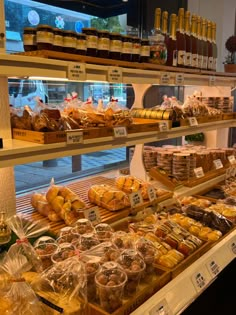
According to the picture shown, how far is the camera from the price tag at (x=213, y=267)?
145cm

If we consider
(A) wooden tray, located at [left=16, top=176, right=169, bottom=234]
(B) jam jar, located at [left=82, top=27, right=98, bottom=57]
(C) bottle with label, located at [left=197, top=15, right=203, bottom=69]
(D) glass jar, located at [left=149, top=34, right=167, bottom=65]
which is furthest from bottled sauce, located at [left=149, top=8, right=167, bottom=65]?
(A) wooden tray, located at [left=16, top=176, right=169, bottom=234]

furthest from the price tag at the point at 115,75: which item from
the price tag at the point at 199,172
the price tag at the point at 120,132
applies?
the price tag at the point at 199,172

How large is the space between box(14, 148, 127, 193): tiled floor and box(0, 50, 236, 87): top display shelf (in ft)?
3.68

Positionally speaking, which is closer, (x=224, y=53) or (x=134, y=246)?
(x=134, y=246)

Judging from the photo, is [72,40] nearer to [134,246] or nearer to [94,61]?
[94,61]

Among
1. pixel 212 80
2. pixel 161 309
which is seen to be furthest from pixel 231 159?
pixel 161 309

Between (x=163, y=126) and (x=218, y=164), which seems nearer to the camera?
(x=163, y=126)

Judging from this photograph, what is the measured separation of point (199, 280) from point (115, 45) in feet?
3.57

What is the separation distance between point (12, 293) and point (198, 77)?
5.52 ft

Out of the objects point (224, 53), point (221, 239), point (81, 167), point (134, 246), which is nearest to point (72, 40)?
point (134, 246)

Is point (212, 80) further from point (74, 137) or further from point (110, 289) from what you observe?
point (110, 289)

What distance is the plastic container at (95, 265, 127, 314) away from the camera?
1.08 m

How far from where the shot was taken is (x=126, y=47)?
152 cm

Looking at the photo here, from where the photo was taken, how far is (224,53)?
3855 millimetres
